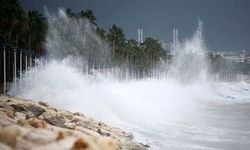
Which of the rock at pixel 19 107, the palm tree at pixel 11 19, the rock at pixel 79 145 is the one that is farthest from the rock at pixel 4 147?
the palm tree at pixel 11 19

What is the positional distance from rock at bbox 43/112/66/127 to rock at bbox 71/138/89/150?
34.2 ft

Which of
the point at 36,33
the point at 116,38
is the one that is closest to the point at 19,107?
the point at 36,33

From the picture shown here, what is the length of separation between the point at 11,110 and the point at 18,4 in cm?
3573

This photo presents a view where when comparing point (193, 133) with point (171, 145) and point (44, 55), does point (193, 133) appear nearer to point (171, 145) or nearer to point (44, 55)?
point (171, 145)

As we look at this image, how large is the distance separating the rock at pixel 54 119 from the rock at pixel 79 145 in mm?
10418

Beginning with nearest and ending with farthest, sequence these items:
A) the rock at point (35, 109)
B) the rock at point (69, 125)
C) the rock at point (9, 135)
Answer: the rock at point (9, 135), the rock at point (69, 125), the rock at point (35, 109)

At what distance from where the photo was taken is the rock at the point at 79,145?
355 inches

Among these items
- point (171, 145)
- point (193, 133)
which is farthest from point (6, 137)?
point (193, 133)

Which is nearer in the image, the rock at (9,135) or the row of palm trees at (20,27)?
the rock at (9,135)

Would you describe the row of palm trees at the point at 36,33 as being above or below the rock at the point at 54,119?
above

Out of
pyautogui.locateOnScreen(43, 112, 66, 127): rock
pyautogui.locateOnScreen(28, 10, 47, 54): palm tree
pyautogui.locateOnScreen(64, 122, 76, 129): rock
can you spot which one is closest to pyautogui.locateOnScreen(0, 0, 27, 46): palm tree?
pyautogui.locateOnScreen(28, 10, 47, 54): palm tree

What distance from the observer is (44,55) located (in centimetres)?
6662

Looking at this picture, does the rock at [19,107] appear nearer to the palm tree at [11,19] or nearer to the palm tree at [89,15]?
the palm tree at [11,19]

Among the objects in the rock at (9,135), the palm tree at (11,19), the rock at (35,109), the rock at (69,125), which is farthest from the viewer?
the palm tree at (11,19)
